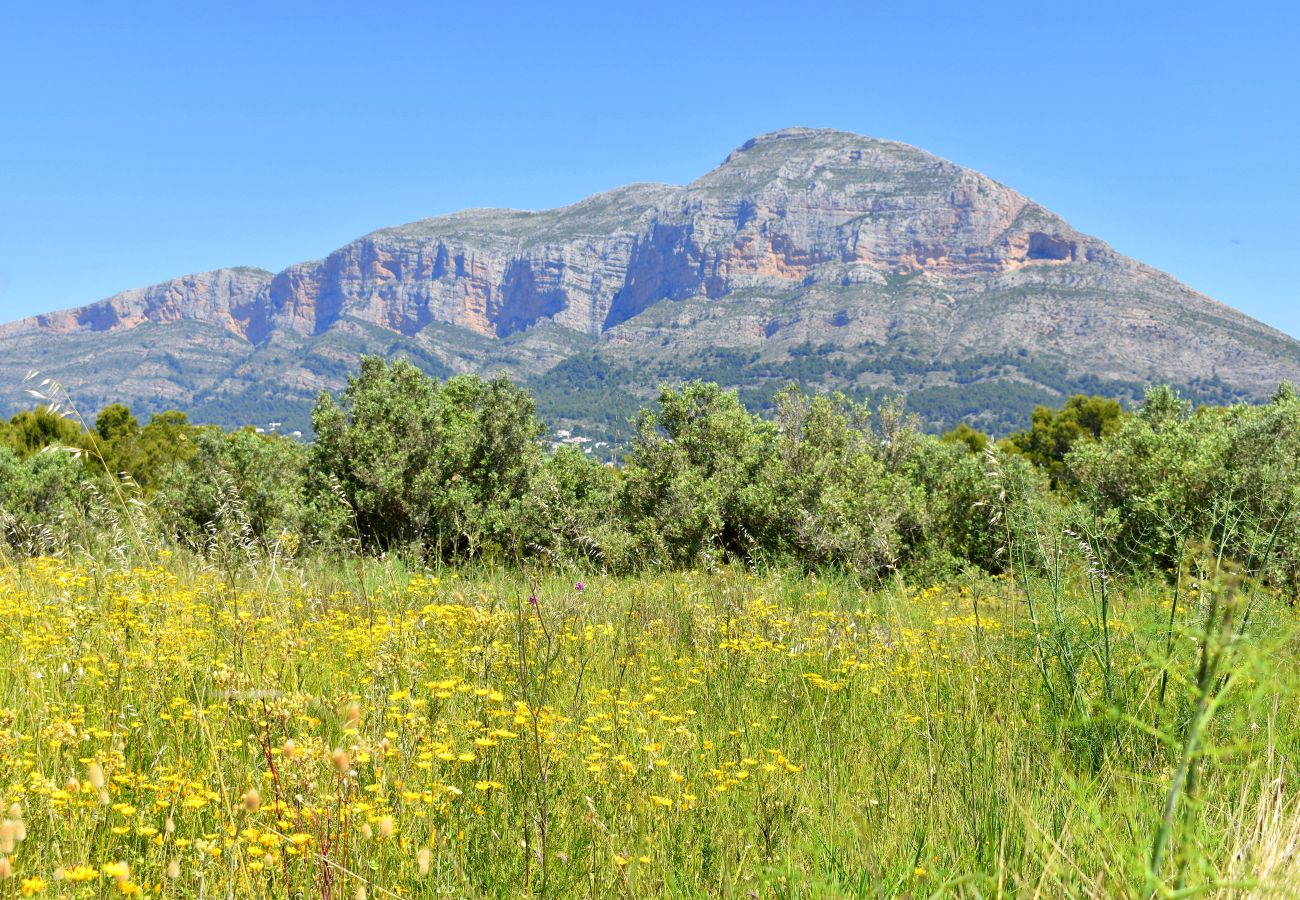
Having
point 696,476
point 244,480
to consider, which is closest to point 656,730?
point 696,476

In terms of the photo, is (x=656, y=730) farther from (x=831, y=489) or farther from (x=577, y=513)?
(x=831, y=489)

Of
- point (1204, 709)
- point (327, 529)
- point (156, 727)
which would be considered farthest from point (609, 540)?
point (1204, 709)

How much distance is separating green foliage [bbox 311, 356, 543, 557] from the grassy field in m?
9.58

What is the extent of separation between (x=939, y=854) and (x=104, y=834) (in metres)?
2.58

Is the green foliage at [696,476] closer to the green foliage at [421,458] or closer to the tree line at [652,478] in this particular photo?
the tree line at [652,478]

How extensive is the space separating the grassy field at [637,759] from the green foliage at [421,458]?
958cm

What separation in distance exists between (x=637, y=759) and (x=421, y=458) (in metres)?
13.0

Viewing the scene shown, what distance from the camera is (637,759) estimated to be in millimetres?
3385

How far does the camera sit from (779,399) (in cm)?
1716

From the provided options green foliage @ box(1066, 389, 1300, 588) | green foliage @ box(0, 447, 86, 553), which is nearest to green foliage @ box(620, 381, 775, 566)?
green foliage @ box(1066, 389, 1300, 588)

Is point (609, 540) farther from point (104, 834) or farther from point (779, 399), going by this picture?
point (104, 834)

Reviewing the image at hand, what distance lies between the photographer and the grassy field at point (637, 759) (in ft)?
6.96

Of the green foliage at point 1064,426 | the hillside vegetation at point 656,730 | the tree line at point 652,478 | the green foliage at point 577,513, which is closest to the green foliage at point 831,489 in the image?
the tree line at point 652,478

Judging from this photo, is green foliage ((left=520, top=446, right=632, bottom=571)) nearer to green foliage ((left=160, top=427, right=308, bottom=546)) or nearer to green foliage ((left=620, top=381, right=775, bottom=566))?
green foliage ((left=620, top=381, right=775, bottom=566))
